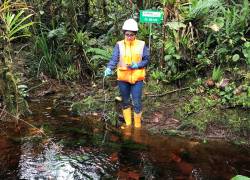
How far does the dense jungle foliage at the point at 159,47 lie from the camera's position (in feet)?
25.5

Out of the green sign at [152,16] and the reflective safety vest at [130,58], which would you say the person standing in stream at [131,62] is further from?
the green sign at [152,16]

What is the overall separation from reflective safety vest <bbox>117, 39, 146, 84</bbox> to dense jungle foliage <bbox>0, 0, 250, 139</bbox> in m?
1.11

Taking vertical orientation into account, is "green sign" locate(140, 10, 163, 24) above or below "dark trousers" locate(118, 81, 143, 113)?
above

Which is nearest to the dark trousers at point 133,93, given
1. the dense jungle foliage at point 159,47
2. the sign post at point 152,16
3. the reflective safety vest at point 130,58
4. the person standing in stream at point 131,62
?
the person standing in stream at point 131,62

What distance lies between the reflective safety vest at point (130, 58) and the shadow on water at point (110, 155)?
3.09 ft

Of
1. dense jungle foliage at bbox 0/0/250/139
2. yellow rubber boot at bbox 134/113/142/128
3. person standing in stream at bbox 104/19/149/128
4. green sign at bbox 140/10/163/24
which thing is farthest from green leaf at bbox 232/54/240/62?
yellow rubber boot at bbox 134/113/142/128

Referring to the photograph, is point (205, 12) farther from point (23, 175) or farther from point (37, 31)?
point (23, 175)

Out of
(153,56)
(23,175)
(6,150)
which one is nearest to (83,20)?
(153,56)

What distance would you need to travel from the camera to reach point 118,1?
37.5ft

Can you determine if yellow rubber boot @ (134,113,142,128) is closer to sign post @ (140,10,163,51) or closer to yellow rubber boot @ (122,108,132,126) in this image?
yellow rubber boot @ (122,108,132,126)

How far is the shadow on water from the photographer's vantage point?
598 centimetres

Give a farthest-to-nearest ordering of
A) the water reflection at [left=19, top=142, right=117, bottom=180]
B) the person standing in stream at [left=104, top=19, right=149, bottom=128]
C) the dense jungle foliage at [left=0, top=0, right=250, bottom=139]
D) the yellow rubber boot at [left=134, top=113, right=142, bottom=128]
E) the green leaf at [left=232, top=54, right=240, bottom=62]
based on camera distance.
Answer: 1. the green leaf at [left=232, top=54, right=240, bottom=62]
2. the yellow rubber boot at [left=134, top=113, right=142, bottom=128]
3. the dense jungle foliage at [left=0, top=0, right=250, bottom=139]
4. the person standing in stream at [left=104, top=19, right=149, bottom=128]
5. the water reflection at [left=19, top=142, right=117, bottom=180]

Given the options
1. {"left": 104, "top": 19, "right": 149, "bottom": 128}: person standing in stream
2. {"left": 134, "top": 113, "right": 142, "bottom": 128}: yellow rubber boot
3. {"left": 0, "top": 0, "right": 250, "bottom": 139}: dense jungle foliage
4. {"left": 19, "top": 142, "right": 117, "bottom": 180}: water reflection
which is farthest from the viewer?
{"left": 134, "top": 113, "right": 142, "bottom": 128}: yellow rubber boot

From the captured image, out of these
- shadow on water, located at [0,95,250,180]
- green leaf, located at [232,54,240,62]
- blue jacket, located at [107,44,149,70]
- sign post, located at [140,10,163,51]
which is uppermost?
sign post, located at [140,10,163,51]
